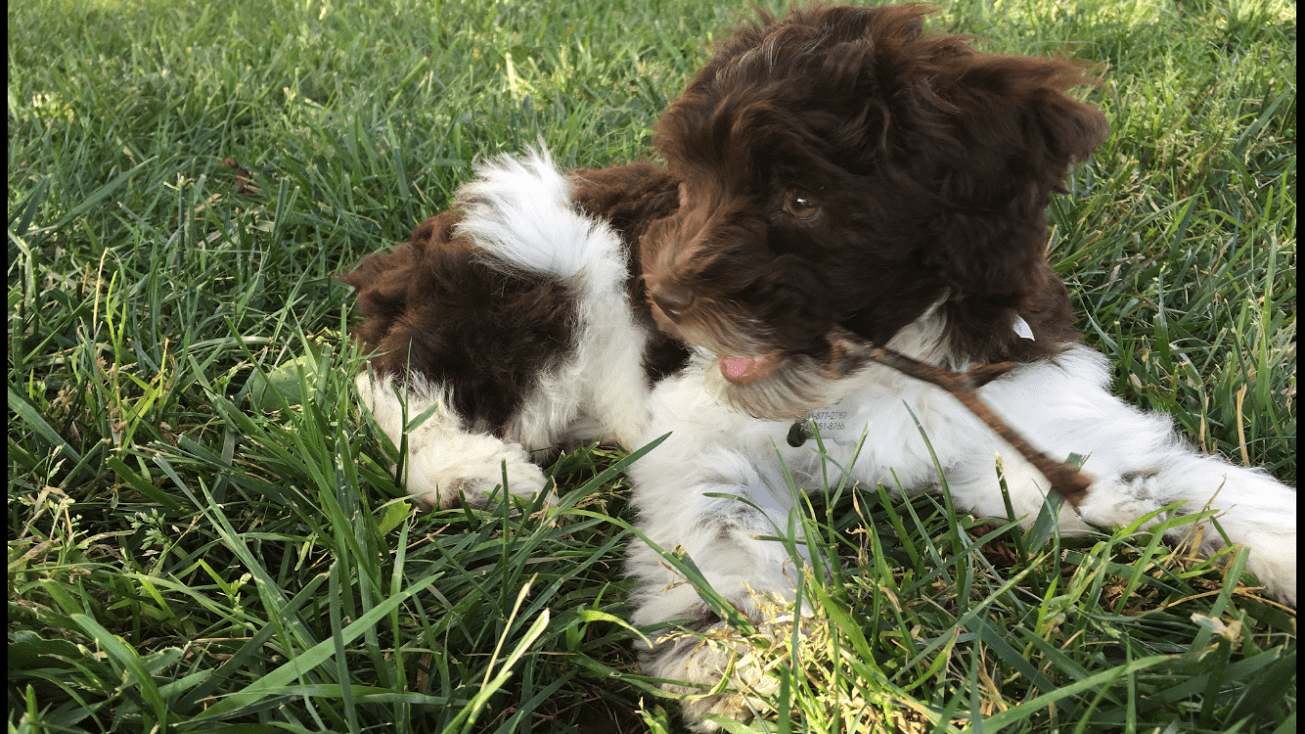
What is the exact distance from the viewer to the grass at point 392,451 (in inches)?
60.6

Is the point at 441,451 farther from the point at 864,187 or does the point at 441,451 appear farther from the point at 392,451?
the point at 864,187

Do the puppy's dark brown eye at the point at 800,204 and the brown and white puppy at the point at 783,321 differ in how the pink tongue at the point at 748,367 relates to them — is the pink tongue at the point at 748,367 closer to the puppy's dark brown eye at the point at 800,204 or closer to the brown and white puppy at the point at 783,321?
the brown and white puppy at the point at 783,321

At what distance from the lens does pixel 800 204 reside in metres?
1.79

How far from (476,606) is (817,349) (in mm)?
966

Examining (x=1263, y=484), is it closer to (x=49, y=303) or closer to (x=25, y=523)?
(x=25, y=523)

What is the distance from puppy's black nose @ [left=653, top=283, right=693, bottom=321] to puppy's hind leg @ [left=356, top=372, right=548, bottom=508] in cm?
70

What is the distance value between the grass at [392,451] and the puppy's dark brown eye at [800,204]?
2.21 feet

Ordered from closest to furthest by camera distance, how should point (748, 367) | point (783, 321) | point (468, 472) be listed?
point (783, 321) < point (748, 367) < point (468, 472)

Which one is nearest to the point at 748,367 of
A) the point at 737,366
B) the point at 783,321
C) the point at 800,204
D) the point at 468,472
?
the point at 737,366

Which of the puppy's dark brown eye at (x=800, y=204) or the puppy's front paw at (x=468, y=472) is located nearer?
the puppy's dark brown eye at (x=800, y=204)

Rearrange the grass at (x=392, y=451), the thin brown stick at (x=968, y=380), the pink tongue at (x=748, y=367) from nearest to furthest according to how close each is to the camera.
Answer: the grass at (x=392, y=451), the thin brown stick at (x=968, y=380), the pink tongue at (x=748, y=367)

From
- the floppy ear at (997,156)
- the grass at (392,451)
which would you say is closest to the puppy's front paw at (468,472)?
the grass at (392,451)

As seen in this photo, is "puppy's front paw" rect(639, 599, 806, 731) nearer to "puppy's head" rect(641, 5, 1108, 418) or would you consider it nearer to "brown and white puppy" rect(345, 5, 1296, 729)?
"brown and white puppy" rect(345, 5, 1296, 729)

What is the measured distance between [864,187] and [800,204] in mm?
139
